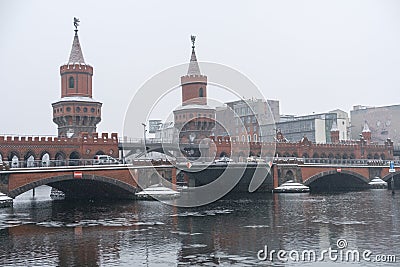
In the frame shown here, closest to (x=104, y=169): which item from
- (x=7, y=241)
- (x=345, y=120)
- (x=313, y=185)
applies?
(x=7, y=241)

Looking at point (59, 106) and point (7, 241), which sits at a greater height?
point (59, 106)

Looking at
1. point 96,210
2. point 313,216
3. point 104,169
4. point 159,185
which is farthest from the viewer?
point 159,185

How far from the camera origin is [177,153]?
96.1 meters

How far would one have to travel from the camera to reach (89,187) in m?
71.8

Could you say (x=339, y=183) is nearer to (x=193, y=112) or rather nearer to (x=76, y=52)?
(x=193, y=112)

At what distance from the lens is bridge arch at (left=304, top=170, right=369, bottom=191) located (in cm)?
8954

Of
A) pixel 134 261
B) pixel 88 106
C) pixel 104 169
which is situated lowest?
pixel 134 261

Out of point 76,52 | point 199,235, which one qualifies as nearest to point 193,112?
point 76,52

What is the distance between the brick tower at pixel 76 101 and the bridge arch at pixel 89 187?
40.3 feet

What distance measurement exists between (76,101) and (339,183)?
46232 millimetres

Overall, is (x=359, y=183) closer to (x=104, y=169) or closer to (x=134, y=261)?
(x=104, y=169)

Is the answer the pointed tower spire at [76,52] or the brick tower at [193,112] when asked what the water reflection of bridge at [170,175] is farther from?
the pointed tower spire at [76,52]

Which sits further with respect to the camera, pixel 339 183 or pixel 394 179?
pixel 394 179

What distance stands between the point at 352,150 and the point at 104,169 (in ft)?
220
